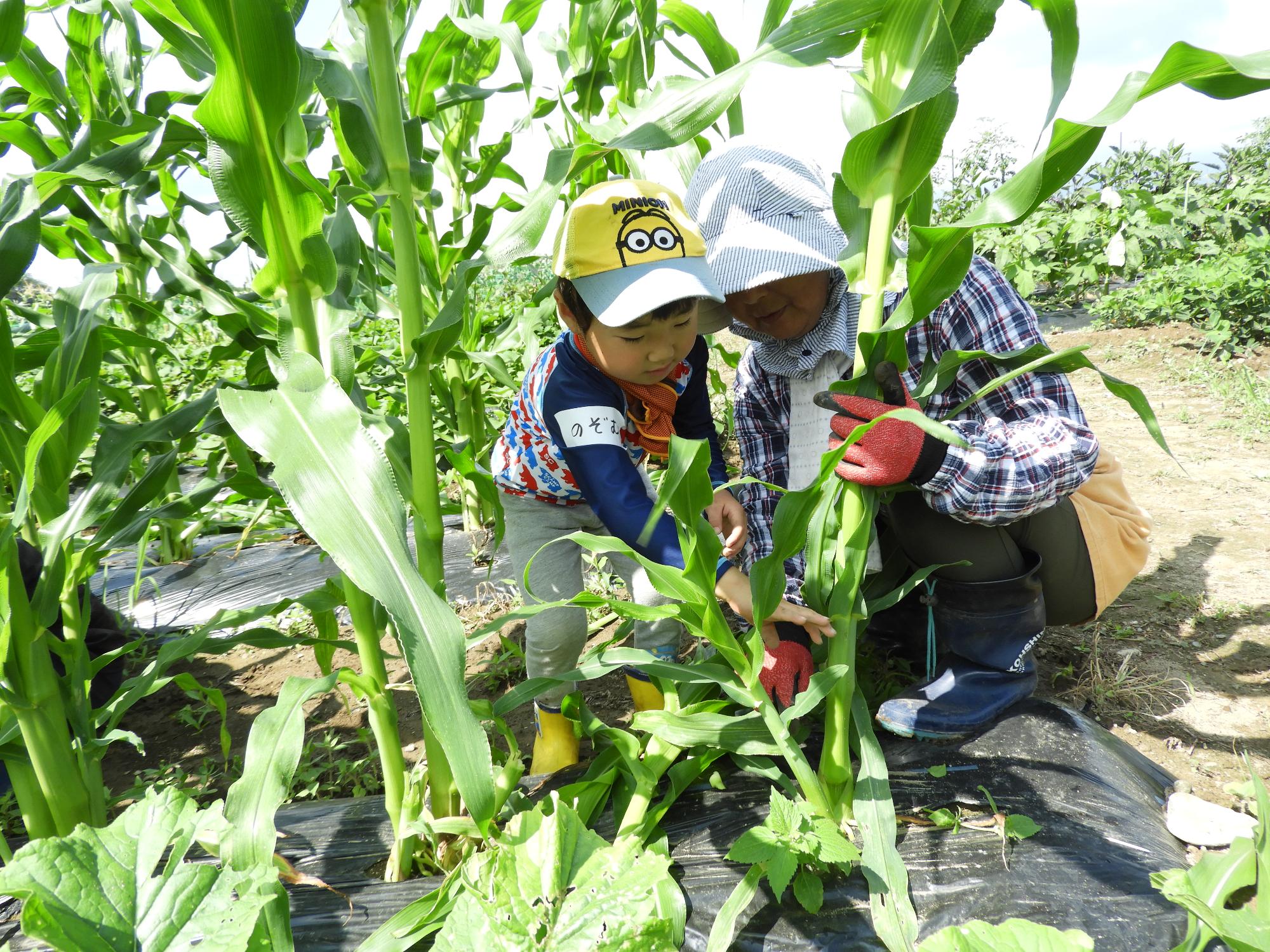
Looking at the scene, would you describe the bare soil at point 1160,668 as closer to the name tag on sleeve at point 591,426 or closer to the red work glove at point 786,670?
the red work glove at point 786,670

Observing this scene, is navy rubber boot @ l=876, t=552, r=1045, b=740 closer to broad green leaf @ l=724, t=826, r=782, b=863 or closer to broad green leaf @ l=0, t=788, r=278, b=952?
broad green leaf @ l=724, t=826, r=782, b=863

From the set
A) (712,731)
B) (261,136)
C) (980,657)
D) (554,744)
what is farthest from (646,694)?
(261,136)

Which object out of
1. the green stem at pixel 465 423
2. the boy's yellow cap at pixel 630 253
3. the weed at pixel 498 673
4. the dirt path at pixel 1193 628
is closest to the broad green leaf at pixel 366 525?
the boy's yellow cap at pixel 630 253

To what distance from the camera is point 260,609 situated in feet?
3.83

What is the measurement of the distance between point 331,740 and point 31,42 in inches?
68.2

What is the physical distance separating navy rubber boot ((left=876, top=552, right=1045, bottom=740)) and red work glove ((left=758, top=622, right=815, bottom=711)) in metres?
0.17

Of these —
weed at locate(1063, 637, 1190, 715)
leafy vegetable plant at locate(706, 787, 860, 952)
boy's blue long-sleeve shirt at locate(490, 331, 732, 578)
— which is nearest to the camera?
leafy vegetable plant at locate(706, 787, 860, 952)

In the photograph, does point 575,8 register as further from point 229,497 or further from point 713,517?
point 229,497

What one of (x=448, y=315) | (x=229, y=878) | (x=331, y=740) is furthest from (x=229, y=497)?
(x=229, y=878)

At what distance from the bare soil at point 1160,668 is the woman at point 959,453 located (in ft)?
0.81

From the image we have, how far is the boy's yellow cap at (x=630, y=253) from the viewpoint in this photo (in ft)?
4.17

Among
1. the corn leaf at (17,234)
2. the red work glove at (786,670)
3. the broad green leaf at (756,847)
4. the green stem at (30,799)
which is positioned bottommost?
the broad green leaf at (756,847)

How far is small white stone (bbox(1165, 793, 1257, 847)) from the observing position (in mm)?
1168

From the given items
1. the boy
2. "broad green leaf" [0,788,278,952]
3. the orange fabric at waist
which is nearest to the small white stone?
the orange fabric at waist
